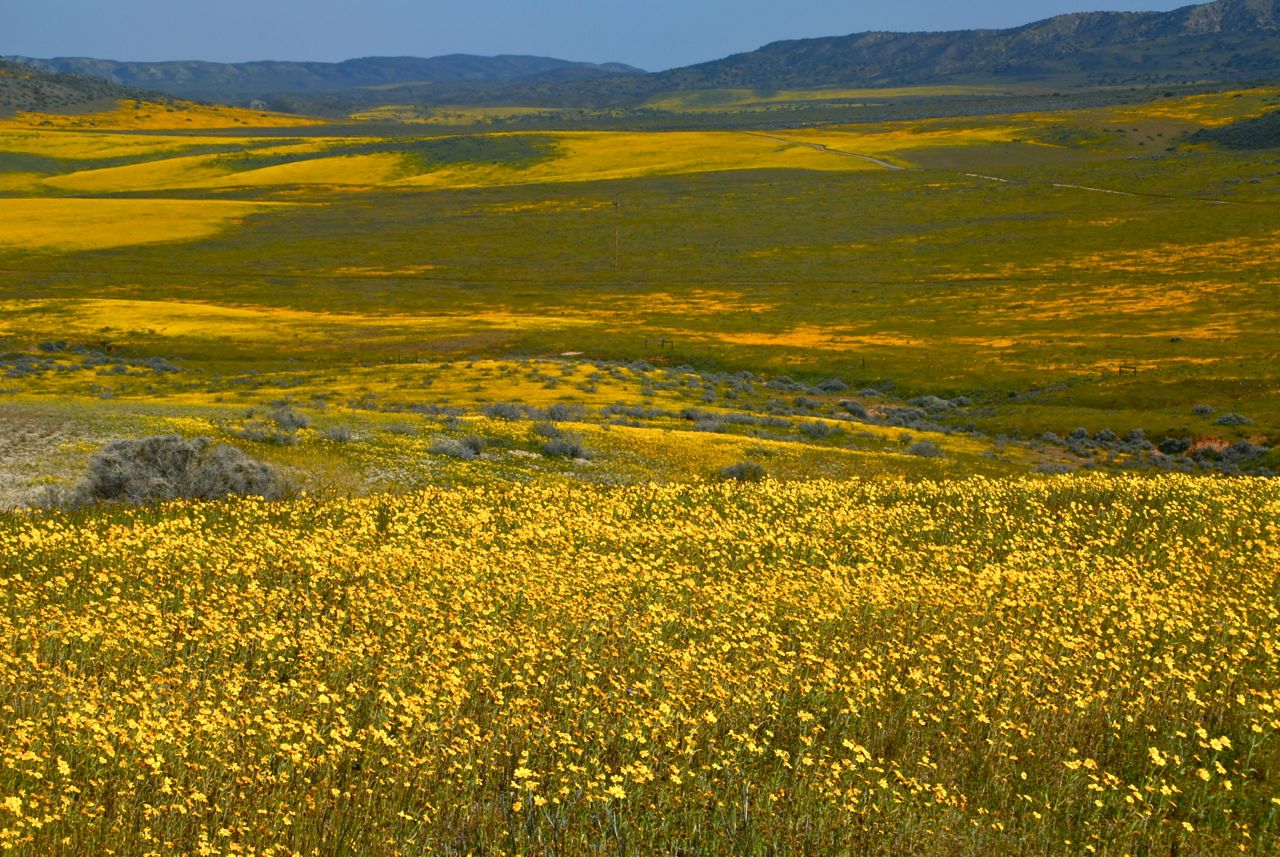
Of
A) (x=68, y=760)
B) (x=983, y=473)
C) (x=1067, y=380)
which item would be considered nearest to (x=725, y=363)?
(x=1067, y=380)

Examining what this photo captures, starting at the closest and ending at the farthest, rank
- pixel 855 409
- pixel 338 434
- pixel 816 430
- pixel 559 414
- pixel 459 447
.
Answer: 1. pixel 338 434
2. pixel 459 447
3. pixel 559 414
4. pixel 816 430
5. pixel 855 409

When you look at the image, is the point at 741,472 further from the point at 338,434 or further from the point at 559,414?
the point at 338,434

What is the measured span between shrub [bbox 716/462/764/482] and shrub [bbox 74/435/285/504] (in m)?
A: 12.5

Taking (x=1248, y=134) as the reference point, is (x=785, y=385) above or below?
below

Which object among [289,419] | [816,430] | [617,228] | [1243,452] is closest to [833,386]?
[816,430]

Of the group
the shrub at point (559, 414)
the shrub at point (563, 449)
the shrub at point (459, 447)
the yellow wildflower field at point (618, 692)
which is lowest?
the shrub at point (559, 414)

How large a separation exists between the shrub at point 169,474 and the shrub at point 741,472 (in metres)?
12.5

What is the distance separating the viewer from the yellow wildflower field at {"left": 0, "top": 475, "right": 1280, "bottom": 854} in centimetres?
922

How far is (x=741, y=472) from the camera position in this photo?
104ft

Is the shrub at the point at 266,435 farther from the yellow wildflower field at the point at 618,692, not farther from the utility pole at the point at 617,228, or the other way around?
the utility pole at the point at 617,228

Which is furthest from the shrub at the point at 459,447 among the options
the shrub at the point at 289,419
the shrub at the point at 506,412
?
the shrub at the point at 506,412

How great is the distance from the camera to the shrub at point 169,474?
23.0m

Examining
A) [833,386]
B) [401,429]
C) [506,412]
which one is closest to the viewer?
[401,429]

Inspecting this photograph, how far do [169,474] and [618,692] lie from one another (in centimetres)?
1573
